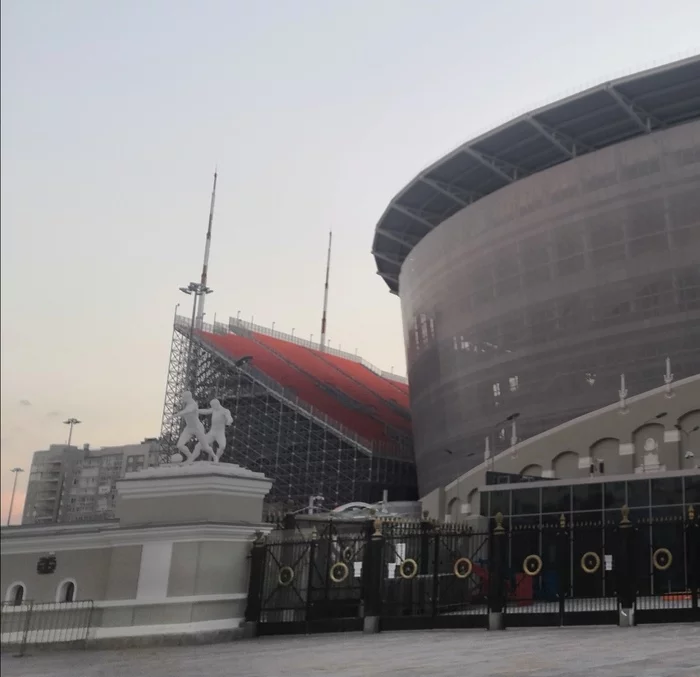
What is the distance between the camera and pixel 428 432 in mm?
57688

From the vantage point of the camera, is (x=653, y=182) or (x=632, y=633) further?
(x=653, y=182)

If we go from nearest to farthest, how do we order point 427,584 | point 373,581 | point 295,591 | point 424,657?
point 424,657
point 373,581
point 295,591
point 427,584

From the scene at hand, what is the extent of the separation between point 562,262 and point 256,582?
33124 millimetres

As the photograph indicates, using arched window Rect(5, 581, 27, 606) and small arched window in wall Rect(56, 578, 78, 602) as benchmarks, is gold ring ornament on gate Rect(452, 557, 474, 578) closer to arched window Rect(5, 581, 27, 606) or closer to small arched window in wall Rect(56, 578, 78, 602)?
small arched window in wall Rect(56, 578, 78, 602)

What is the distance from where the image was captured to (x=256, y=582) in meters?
18.1

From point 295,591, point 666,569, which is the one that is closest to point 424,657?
point 295,591

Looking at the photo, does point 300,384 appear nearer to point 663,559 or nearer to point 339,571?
point 339,571

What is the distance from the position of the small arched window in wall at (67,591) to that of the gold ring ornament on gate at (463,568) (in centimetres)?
783

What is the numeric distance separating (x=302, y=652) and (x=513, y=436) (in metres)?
34.1

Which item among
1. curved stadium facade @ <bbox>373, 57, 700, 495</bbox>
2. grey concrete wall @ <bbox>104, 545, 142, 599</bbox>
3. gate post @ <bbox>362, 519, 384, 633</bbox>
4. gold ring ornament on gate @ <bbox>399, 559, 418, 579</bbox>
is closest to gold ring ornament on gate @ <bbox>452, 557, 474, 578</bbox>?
gold ring ornament on gate @ <bbox>399, 559, 418, 579</bbox>

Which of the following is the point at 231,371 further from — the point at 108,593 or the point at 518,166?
the point at 108,593

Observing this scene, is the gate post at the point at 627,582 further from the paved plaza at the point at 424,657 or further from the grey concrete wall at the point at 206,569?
the grey concrete wall at the point at 206,569

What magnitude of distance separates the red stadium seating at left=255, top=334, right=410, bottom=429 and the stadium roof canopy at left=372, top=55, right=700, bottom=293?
74.8 feet

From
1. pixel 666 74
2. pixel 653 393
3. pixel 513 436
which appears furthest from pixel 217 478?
pixel 666 74
